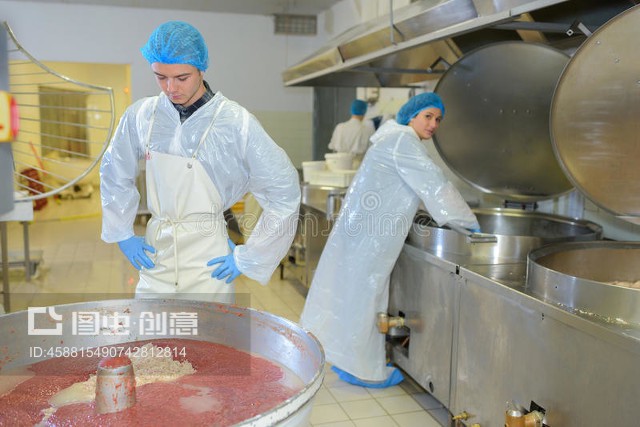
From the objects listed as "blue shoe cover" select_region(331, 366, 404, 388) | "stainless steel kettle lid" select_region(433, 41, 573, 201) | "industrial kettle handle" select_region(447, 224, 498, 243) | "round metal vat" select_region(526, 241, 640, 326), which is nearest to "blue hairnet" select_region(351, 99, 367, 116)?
"stainless steel kettle lid" select_region(433, 41, 573, 201)

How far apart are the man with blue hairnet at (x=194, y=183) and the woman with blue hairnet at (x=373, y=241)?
886 mm

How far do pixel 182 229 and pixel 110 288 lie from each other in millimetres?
2845

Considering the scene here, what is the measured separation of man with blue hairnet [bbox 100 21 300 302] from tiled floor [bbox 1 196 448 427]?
97 centimetres

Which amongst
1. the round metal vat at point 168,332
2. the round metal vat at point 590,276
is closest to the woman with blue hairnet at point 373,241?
the round metal vat at point 590,276

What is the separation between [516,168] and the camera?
104 inches

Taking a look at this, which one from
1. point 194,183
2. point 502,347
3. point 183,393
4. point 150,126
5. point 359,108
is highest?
point 359,108

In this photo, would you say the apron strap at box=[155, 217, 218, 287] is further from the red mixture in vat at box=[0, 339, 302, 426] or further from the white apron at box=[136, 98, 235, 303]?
the red mixture in vat at box=[0, 339, 302, 426]

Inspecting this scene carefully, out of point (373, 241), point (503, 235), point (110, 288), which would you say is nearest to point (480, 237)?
point (503, 235)

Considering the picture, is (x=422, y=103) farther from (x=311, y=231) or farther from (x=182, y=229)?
(x=311, y=231)

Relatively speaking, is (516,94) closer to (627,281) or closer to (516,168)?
(516,168)

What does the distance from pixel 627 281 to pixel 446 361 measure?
2.30ft

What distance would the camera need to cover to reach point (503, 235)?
2127 mm

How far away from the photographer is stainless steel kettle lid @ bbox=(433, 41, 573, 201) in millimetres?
2363

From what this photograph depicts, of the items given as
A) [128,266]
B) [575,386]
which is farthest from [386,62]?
[128,266]
